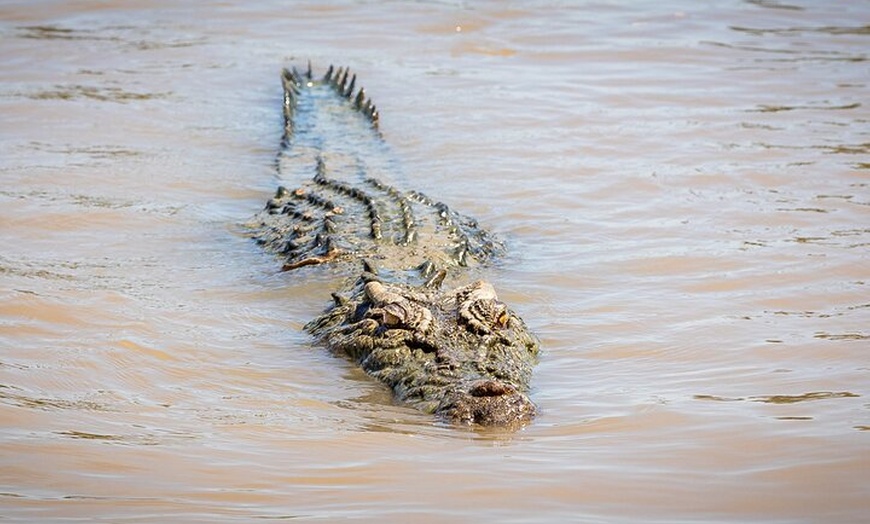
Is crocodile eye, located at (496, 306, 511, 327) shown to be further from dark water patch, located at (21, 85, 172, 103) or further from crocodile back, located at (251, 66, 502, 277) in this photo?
dark water patch, located at (21, 85, 172, 103)

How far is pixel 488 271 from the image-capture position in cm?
691

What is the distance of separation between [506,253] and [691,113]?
413 centimetres

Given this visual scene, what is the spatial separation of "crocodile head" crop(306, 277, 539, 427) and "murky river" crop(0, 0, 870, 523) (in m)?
0.12

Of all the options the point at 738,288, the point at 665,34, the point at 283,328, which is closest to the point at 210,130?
the point at 283,328

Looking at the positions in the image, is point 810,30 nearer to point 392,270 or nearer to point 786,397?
point 392,270

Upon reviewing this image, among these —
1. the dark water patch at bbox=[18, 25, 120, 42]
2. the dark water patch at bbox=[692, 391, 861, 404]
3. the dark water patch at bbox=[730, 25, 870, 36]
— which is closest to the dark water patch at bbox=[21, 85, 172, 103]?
the dark water patch at bbox=[18, 25, 120, 42]

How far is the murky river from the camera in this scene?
4.07 m

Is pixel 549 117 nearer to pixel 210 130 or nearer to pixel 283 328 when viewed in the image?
pixel 210 130

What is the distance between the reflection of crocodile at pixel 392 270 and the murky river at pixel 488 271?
15cm

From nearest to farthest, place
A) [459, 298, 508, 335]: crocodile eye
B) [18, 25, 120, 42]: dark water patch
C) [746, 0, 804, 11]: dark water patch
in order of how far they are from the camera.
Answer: [459, 298, 508, 335]: crocodile eye < [18, 25, 120, 42]: dark water patch < [746, 0, 804, 11]: dark water patch

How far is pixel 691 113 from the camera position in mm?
10773

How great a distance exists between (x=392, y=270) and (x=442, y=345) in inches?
53.1

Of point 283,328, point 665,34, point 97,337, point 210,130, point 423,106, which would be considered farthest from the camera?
point 665,34

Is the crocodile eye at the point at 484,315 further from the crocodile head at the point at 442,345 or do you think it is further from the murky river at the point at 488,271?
the murky river at the point at 488,271
